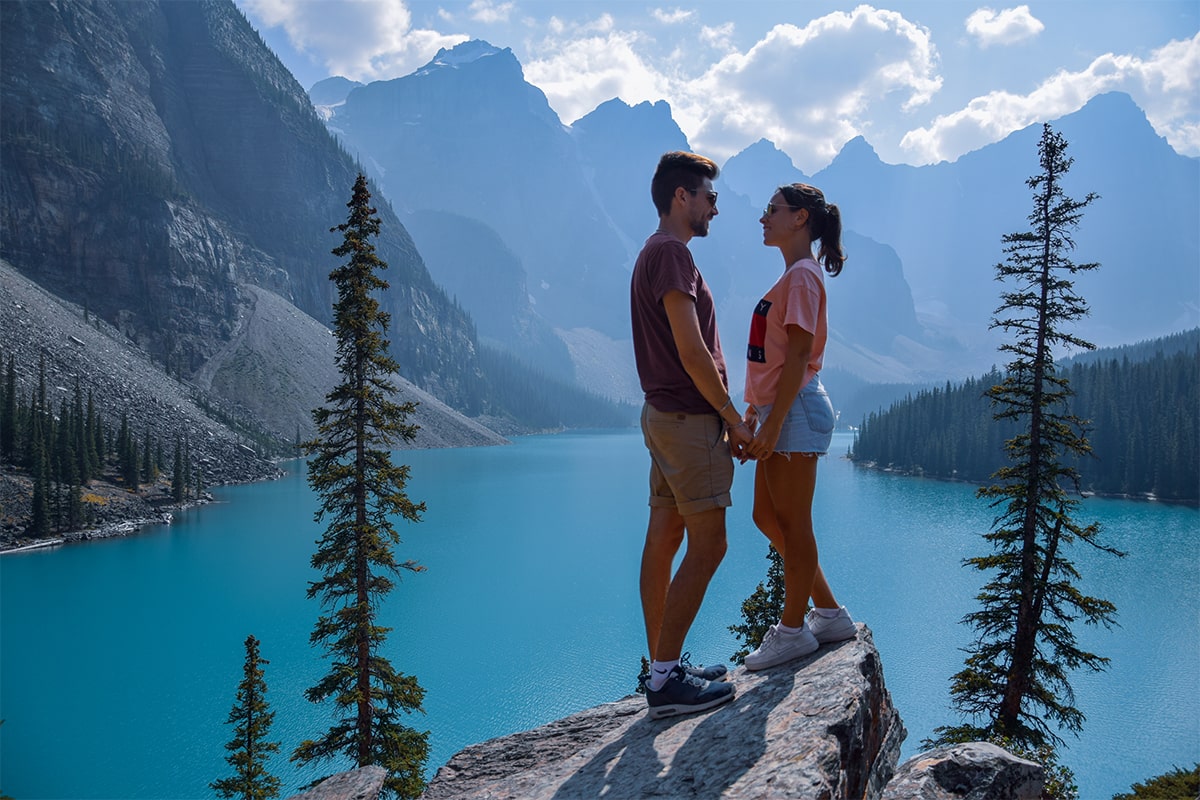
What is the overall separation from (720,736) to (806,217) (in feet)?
11.2

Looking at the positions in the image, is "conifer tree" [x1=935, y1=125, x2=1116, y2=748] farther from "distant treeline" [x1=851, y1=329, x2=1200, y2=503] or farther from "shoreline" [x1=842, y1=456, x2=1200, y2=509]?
"distant treeline" [x1=851, y1=329, x2=1200, y2=503]

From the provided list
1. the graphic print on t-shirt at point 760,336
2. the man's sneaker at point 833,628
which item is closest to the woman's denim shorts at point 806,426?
the graphic print on t-shirt at point 760,336

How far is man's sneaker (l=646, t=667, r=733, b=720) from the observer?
4141 mm

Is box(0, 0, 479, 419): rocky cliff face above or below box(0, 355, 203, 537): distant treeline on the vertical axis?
above

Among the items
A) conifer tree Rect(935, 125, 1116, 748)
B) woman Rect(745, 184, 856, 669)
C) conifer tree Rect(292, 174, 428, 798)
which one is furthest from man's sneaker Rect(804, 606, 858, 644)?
conifer tree Rect(935, 125, 1116, 748)

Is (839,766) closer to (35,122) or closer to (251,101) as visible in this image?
(35,122)

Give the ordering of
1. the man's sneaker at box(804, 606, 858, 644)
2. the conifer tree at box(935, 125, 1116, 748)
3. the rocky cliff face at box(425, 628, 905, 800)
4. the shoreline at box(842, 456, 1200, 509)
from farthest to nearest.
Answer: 1. the shoreline at box(842, 456, 1200, 509)
2. the conifer tree at box(935, 125, 1116, 748)
3. the man's sneaker at box(804, 606, 858, 644)
4. the rocky cliff face at box(425, 628, 905, 800)

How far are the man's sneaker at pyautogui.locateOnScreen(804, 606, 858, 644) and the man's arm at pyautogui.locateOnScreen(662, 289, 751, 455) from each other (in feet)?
5.56

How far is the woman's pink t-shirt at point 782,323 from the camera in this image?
4316mm

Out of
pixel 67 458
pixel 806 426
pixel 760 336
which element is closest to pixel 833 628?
pixel 806 426

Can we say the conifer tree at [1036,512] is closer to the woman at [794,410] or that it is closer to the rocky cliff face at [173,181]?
the woman at [794,410]

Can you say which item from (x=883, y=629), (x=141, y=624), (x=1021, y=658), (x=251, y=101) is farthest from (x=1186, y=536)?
(x=251, y=101)

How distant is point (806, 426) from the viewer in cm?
441

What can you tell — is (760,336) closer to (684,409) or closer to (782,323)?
(782,323)
